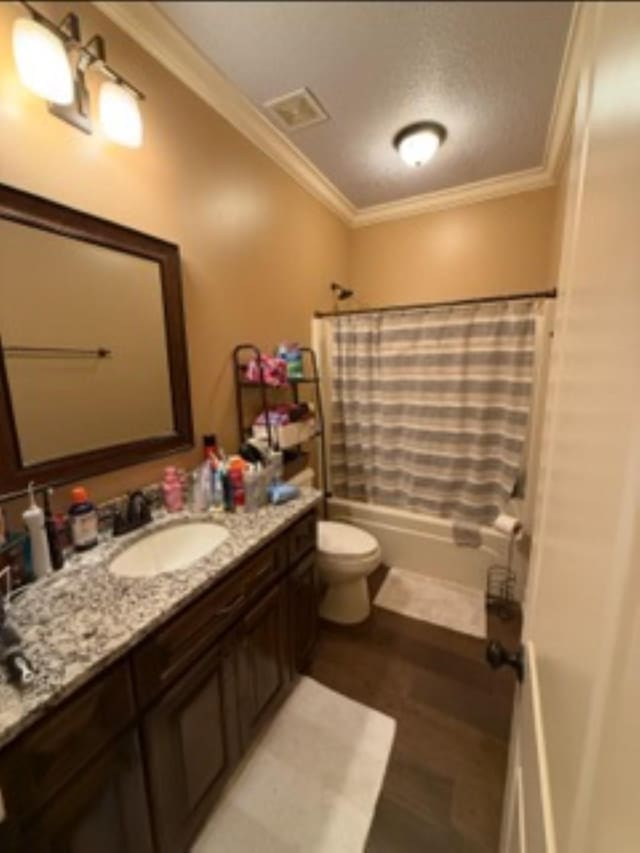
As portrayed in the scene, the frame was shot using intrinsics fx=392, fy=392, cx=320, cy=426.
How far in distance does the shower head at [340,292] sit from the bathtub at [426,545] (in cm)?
150

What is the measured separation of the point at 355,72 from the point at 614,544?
1.68 ft

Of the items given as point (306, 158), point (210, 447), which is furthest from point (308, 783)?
point (306, 158)

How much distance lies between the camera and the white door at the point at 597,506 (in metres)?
0.36

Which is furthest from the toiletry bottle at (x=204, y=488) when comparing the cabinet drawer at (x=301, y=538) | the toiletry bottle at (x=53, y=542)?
the toiletry bottle at (x=53, y=542)

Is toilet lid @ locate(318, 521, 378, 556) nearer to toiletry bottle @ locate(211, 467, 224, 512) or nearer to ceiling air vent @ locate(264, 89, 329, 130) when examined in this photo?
toiletry bottle @ locate(211, 467, 224, 512)

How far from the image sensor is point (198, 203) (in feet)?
5.29

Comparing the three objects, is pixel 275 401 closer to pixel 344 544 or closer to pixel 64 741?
pixel 344 544

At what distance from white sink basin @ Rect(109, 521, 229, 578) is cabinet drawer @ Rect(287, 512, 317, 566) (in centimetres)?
27

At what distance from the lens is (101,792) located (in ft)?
2.74

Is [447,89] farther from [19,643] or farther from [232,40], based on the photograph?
[19,643]

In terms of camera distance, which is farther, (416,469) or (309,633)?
(416,469)

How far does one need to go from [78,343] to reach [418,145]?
3.63ft

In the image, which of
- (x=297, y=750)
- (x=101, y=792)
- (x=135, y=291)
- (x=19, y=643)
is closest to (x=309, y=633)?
(x=297, y=750)

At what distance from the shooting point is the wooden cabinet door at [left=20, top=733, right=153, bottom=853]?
743 millimetres
